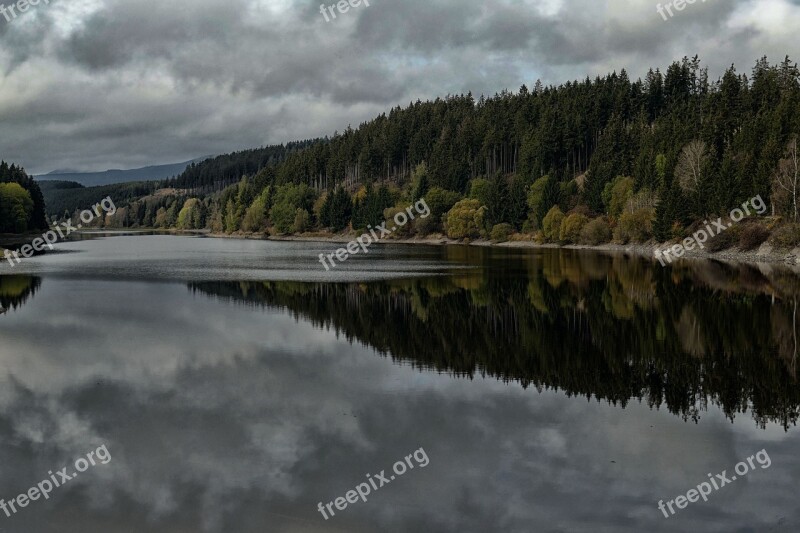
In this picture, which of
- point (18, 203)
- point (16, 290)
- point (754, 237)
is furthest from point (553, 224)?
point (18, 203)

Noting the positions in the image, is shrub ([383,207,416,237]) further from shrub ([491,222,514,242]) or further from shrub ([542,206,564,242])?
shrub ([542,206,564,242])

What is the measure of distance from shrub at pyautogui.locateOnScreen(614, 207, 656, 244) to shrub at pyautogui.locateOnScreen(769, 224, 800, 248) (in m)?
22.4

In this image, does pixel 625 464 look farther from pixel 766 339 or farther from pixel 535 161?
pixel 535 161

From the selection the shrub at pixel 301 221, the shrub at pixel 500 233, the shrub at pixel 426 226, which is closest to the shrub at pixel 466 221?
the shrub at pixel 500 233

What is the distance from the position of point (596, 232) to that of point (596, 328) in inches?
2748

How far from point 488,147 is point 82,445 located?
14173 centimetres

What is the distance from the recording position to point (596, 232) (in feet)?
319

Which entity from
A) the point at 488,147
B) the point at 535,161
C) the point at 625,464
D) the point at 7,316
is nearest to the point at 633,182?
the point at 535,161

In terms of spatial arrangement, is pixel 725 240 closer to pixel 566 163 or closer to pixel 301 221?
pixel 566 163

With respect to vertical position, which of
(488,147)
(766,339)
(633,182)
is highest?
(488,147)

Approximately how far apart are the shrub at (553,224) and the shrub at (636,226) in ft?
33.6

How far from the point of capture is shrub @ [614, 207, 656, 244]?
90.1m

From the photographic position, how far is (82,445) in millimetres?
15617

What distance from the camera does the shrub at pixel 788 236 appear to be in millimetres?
64188
